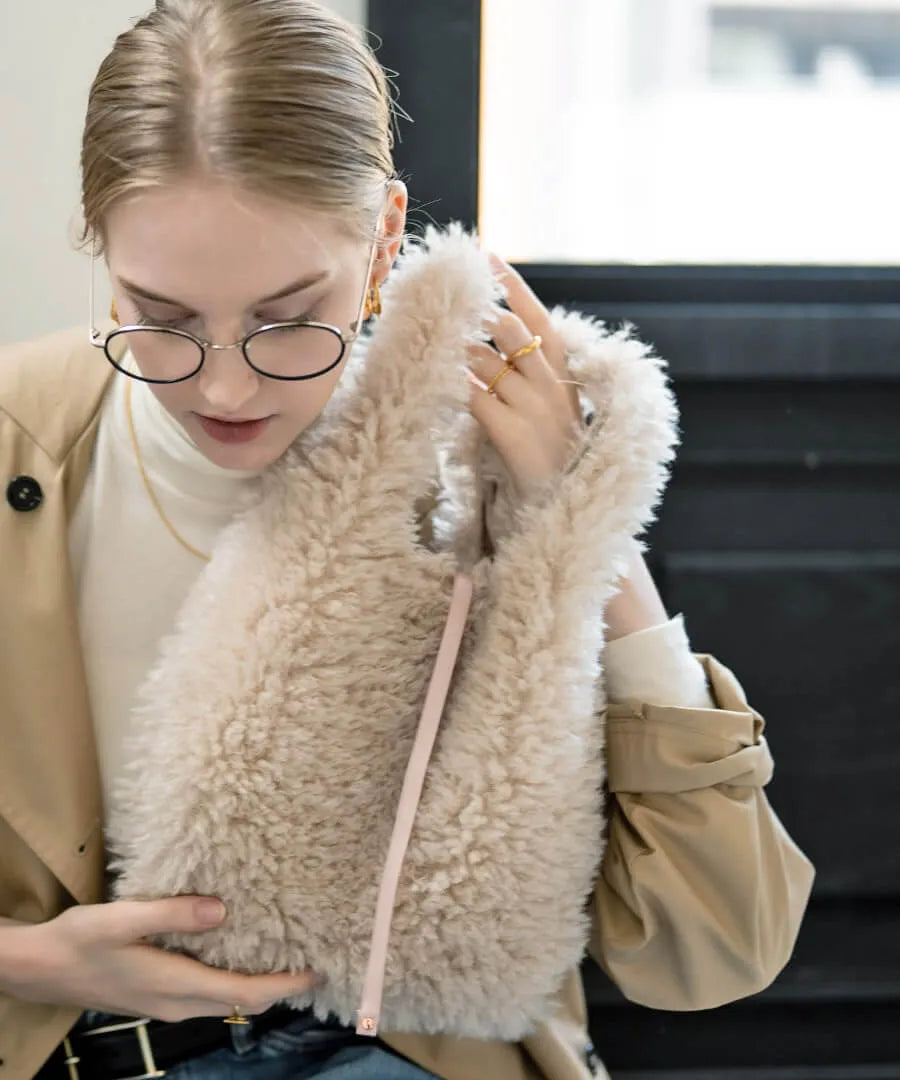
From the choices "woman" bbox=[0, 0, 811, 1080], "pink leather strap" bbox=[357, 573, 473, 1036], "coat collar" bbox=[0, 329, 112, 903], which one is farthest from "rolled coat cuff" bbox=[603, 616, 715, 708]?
"coat collar" bbox=[0, 329, 112, 903]

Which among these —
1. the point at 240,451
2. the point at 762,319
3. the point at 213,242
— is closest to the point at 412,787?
the point at 240,451

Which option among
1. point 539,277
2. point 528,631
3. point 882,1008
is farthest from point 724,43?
point 882,1008

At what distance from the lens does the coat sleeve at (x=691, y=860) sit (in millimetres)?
836

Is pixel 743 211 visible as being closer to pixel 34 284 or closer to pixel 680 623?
pixel 680 623

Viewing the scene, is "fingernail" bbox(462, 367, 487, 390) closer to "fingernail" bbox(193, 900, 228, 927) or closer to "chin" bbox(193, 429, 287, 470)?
"chin" bbox(193, 429, 287, 470)

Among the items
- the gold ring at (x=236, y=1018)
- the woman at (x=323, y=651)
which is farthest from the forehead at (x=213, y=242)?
the gold ring at (x=236, y=1018)

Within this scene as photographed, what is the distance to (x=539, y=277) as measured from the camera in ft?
3.92

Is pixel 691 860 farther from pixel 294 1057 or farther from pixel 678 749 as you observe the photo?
pixel 294 1057

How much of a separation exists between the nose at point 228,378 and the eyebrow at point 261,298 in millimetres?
33

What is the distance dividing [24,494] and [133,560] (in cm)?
9

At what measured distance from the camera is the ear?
79 cm

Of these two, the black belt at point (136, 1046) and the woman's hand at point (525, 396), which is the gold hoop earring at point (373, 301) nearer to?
the woman's hand at point (525, 396)

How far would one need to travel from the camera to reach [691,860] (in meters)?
0.85

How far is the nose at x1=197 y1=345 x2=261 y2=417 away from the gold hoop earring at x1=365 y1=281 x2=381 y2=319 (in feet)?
0.37
